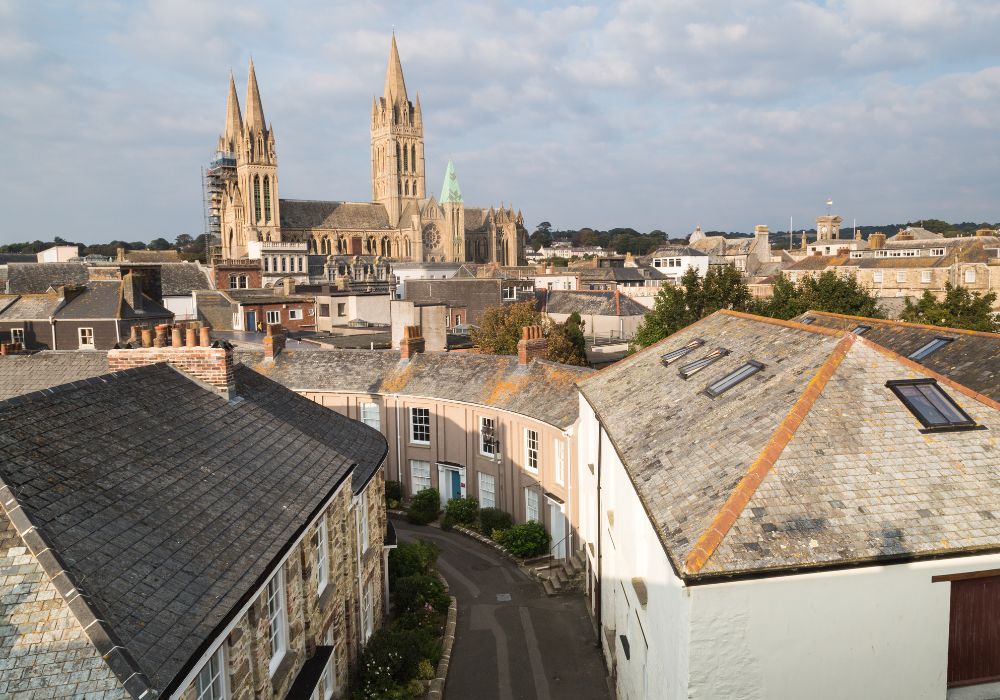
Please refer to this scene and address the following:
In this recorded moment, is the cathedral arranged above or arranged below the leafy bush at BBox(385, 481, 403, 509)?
above

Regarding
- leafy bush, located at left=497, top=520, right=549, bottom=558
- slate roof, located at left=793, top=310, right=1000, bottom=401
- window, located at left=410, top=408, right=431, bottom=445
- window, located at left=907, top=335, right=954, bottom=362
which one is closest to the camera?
slate roof, located at left=793, top=310, right=1000, bottom=401

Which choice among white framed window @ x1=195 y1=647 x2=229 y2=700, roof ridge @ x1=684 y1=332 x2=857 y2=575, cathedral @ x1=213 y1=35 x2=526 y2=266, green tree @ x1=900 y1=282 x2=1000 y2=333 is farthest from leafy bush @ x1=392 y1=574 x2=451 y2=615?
cathedral @ x1=213 y1=35 x2=526 y2=266

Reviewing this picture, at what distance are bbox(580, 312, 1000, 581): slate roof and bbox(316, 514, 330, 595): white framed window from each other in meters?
6.24

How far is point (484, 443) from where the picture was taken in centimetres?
3228

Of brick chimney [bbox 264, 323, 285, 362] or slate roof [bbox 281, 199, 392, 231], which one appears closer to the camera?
brick chimney [bbox 264, 323, 285, 362]

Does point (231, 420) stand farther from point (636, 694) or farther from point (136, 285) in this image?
point (136, 285)

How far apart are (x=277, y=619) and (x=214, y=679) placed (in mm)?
2856

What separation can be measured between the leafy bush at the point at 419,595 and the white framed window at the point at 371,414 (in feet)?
38.5

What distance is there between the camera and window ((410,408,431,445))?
34.2 meters

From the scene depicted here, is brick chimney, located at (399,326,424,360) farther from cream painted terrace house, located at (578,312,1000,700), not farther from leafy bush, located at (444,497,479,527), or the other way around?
cream painted terrace house, located at (578,312,1000,700)

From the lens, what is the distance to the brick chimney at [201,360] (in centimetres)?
1516

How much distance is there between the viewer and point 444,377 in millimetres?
34344

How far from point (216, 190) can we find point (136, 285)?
101m

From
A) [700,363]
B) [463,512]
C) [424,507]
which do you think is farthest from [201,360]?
[424,507]
